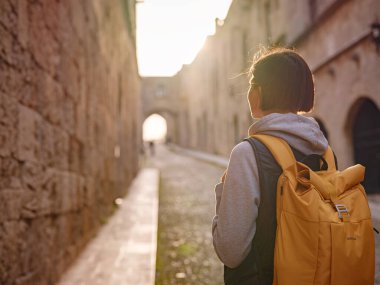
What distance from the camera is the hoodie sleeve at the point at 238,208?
128cm

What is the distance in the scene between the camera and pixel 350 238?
1.18 meters

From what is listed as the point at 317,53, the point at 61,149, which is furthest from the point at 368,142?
the point at 61,149

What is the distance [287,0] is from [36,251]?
37.2 feet

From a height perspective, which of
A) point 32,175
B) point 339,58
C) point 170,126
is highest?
point 170,126

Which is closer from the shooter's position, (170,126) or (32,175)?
(32,175)

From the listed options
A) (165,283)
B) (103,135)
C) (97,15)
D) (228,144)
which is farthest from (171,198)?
(228,144)

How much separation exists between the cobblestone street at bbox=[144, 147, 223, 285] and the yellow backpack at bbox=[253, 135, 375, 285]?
2953 mm

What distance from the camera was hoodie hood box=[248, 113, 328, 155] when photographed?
1.37 meters

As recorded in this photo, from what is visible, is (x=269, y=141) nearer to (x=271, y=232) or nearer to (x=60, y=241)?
(x=271, y=232)

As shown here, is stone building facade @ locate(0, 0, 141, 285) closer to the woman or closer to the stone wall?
the stone wall

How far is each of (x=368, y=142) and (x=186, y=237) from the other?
15.1 feet

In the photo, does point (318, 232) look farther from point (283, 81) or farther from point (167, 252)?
point (167, 252)

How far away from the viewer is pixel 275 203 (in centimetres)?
130

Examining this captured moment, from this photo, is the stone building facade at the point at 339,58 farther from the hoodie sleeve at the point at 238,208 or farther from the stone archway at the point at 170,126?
the stone archway at the point at 170,126
